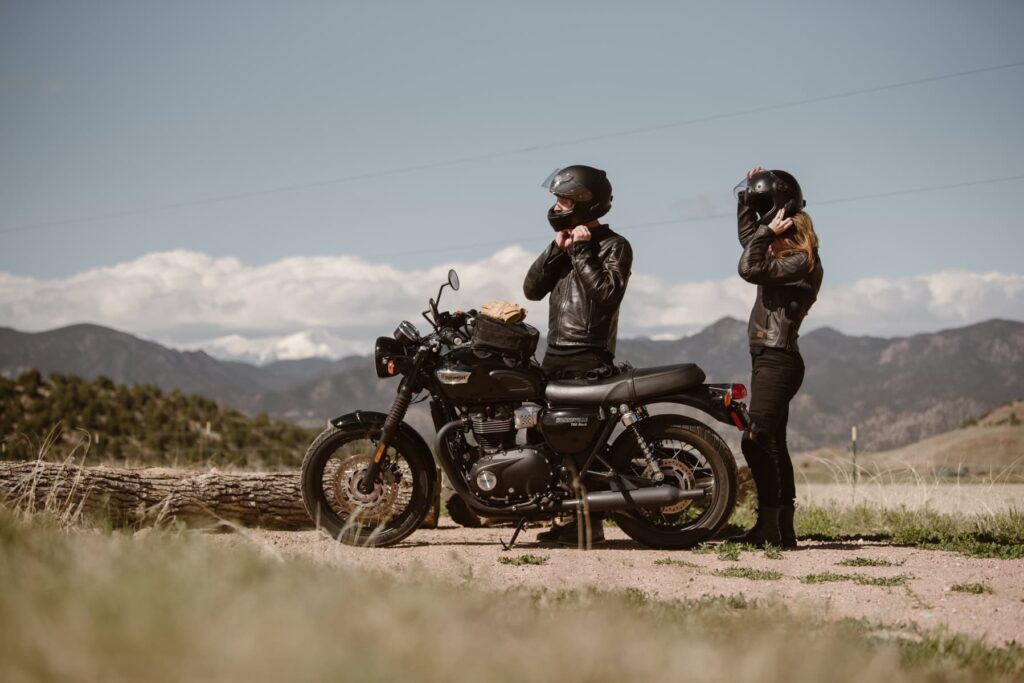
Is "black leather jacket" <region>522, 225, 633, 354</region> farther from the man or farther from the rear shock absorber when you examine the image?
the rear shock absorber

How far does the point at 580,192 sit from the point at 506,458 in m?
1.98

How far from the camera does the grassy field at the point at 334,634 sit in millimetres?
2801

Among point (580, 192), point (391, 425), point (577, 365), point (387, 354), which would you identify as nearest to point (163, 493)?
point (391, 425)

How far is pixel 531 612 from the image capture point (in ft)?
13.5

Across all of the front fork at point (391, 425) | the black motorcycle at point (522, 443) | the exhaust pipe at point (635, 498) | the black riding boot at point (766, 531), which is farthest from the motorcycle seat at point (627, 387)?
the black riding boot at point (766, 531)

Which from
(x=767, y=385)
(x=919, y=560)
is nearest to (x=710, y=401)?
(x=767, y=385)

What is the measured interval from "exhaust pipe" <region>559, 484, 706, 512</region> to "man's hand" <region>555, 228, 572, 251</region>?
1.77 metres

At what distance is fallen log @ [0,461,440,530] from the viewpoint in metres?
7.68

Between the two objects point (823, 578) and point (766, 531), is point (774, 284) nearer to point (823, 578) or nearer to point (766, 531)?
point (766, 531)

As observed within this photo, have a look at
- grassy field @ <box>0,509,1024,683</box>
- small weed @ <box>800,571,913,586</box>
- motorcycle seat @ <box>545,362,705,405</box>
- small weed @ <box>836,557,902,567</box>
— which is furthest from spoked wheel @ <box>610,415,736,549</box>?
grassy field @ <box>0,509,1024,683</box>

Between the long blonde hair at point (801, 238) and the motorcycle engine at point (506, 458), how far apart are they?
7.24ft

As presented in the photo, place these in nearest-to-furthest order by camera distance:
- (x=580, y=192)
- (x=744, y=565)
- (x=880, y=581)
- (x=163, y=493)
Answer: (x=880, y=581) → (x=744, y=565) → (x=580, y=192) → (x=163, y=493)

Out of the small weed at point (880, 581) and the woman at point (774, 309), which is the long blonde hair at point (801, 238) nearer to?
the woman at point (774, 309)

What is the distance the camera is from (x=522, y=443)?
288 inches
